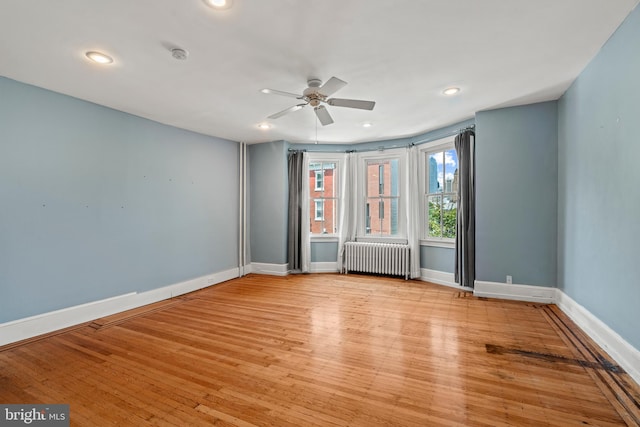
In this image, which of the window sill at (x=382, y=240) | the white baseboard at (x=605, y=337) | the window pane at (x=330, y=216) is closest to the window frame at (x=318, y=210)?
the window pane at (x=330, y=216)

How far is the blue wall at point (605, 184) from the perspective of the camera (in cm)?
220

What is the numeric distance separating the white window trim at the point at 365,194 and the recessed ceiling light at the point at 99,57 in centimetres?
431

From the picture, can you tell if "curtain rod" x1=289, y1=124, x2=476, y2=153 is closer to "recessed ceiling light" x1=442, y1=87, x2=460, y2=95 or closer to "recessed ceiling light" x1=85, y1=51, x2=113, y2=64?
"recessed ceiling light" x1=442, y1=87, x2=460, y2=95

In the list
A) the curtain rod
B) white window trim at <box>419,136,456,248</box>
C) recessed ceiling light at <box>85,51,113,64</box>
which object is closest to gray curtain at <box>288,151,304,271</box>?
the curtain rod

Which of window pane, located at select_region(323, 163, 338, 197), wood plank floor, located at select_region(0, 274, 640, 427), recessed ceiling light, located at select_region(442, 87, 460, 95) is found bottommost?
wood plank floor, located at select_region(0, 274, 640, 427)

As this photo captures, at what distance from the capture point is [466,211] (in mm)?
4418

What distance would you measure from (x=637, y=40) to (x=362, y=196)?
4.17 m

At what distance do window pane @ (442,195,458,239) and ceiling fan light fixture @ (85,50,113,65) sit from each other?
493 centimetres

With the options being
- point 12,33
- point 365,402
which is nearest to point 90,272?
point 12,33

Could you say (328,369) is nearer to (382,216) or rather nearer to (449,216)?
(449,216)

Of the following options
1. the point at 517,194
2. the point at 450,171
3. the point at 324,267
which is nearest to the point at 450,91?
the point at 517,194

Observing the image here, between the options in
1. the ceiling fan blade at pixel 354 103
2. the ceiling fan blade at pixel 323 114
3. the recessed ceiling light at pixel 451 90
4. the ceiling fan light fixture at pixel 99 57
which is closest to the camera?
the ceiling fan light fixture at pixel 99 57

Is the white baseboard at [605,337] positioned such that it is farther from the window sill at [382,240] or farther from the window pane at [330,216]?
the window pane at [330,216]

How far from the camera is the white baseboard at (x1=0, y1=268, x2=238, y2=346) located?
2.87 m
